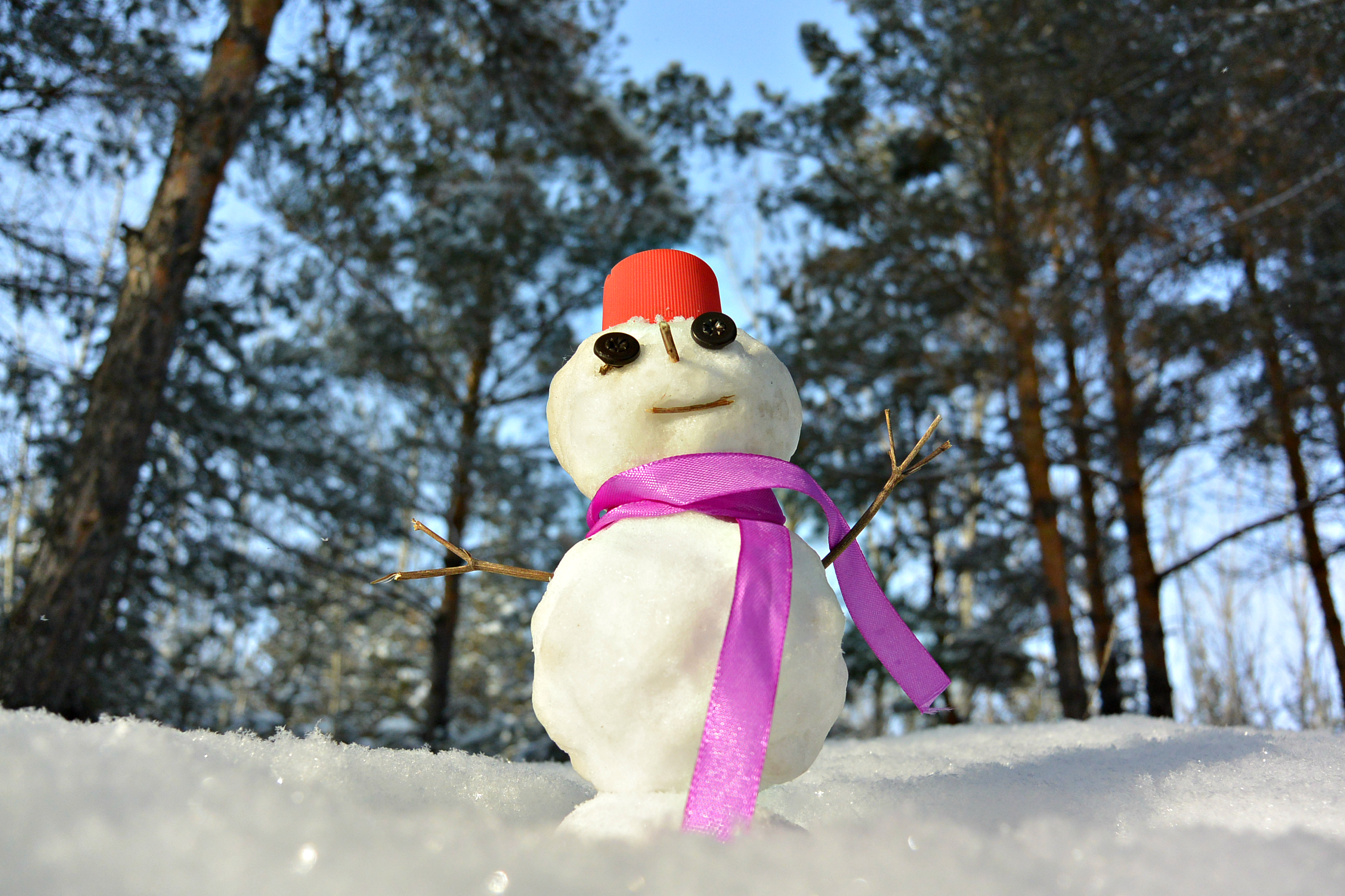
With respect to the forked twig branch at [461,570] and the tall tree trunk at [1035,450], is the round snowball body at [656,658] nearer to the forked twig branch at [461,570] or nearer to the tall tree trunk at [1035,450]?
the forked twig branch at [461,570]

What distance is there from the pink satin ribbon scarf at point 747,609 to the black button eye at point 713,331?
0.57 ft

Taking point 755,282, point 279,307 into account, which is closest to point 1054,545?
point 755,282

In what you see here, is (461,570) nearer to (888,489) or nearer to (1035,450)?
(888,489)

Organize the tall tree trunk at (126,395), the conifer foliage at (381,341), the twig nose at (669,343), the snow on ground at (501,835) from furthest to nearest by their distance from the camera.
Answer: the conifer foliage at (381,341)
the tall tree trunk at (126,395)
the twig nose at (669,343)
the snow on ground at (501,835)

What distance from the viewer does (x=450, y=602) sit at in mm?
6098

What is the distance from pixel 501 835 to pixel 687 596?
1.28ft

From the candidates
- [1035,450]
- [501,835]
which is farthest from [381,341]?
[501,835]

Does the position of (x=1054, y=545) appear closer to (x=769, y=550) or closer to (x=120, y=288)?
(x=769, y=550)

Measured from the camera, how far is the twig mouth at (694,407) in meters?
1.22

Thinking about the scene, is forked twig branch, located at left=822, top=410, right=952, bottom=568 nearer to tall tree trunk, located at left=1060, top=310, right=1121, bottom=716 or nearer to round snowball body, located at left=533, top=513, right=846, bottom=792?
round snowball body, located at left=533, top=513, right=846, bottom=792

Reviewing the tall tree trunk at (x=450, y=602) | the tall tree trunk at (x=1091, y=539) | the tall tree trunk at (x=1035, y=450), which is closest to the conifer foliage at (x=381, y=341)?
the tall tree trunk at (x=450, y=602)

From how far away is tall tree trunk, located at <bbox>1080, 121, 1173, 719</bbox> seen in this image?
513 cm

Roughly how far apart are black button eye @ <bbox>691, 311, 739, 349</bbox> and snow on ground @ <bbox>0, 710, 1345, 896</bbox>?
67 cm

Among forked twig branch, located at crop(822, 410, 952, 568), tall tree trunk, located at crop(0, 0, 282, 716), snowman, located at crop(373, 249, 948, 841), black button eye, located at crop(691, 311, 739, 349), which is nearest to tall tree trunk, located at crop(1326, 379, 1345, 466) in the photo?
forked twig branch, located at crop(822, 410, 952, 568)
